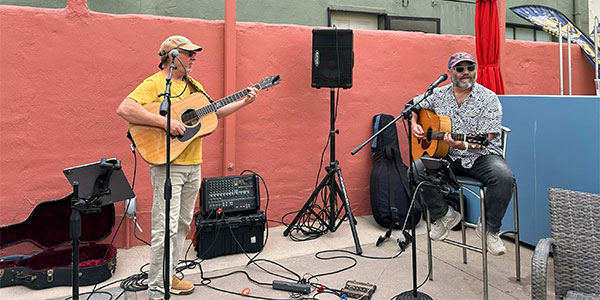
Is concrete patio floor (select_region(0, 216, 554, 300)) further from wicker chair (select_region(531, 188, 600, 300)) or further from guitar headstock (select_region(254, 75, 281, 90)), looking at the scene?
A: guitar headstock (select_region(254, 75, 281, 90))

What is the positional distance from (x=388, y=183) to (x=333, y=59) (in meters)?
1.37

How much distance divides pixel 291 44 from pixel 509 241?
9.14ft

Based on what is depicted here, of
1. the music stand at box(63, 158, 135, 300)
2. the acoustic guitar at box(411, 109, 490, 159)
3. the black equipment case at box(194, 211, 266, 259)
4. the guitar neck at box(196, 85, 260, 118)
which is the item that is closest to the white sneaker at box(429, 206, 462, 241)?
the acoustic guitar at box(411, 109, 490, 159)

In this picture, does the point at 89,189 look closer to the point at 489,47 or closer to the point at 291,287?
the point at 291,287

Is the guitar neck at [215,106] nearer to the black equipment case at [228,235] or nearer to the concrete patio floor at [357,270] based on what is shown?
the black equipment case at [228,235]

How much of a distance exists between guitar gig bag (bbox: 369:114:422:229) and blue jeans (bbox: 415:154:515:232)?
3.51 ft

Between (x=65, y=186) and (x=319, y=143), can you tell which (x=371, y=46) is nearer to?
(x=319, y=143)

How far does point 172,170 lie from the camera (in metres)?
2.81

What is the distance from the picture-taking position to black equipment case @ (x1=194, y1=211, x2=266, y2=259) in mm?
3666

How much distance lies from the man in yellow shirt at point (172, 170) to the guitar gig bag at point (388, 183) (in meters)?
2.11

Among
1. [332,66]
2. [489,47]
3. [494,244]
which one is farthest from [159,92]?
[489,47]

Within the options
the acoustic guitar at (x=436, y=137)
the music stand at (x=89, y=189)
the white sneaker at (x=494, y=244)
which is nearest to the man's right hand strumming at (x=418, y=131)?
the acoustic guitar at (x=436, y=137)

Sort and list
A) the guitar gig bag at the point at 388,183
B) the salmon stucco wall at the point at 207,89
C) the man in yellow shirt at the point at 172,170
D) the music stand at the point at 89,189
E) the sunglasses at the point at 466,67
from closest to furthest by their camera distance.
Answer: the music stand at the point at 89,189 < the man in yellow shirt at the point at 172,170 < the sunglasses at the point at 466,67 < the salmon stucco wall at the point at 207,89 < the guitar gig bag at the point at 388,183

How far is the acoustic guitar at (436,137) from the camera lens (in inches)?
118
